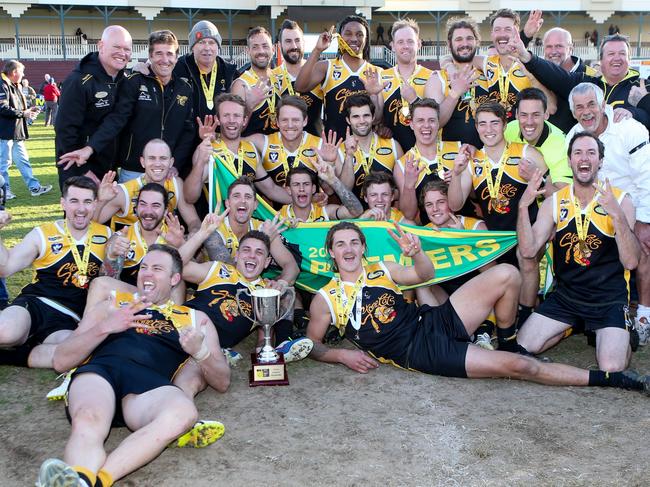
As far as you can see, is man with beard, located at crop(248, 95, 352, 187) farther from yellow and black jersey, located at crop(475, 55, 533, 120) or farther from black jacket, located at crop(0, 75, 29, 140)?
black jacket, located at crop(0, 75, 29, 140)

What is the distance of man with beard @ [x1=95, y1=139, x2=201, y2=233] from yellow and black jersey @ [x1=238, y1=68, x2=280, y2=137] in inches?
50.8

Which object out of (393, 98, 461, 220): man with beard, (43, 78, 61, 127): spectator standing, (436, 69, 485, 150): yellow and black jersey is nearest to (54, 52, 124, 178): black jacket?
(393, 98, 461, 220): man with beard

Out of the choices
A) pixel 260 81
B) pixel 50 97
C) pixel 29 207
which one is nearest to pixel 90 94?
pixel 260 81

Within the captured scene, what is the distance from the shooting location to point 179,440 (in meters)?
3.99

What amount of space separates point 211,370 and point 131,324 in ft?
1.98

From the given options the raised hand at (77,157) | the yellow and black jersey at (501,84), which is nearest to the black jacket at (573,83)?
the yellow and black jersey at (501,84)

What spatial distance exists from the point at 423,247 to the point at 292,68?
2.72 meters

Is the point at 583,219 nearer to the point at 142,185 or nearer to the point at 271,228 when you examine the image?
the point at 271,228

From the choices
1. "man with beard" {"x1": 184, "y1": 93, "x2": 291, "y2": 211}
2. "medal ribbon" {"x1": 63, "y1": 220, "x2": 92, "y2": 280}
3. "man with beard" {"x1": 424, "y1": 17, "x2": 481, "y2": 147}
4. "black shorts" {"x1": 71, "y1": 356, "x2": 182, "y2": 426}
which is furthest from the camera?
"man with beard" {"x1": 424, "y1": 17, "x2": 481, "y2": 147}

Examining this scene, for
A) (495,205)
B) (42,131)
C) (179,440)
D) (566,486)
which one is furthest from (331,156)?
(42,131)

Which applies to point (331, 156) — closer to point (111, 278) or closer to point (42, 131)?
point (111, 278)

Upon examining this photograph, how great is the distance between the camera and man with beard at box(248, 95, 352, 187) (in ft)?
21.5

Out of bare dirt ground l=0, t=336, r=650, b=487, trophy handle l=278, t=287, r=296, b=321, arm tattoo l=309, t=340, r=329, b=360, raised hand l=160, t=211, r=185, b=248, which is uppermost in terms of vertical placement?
raised hand l=160, t=211, r=185, b=248

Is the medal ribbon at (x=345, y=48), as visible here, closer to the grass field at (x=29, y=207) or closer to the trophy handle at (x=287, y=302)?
the trophy handle at (x=287, y=302)
